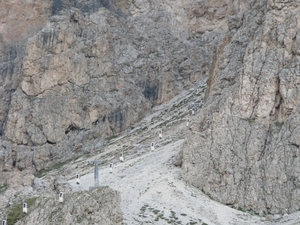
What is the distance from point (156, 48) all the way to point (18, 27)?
870 inches

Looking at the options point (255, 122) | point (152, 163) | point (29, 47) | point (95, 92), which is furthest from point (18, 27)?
point (255, 122)

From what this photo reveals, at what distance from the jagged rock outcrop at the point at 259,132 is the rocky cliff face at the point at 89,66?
121 feet

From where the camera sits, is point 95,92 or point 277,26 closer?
point 277,26

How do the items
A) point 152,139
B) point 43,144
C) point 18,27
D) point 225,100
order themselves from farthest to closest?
1. point 18,27
2. point 43,144
3. point 152,139
4. point 225,100

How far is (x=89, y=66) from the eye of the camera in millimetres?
83500

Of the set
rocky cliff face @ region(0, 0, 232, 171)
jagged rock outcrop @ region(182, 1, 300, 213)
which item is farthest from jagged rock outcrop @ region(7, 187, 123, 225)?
rocky cliff face @ region(0, 0, 232, 171)

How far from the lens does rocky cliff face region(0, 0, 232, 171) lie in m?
79.5

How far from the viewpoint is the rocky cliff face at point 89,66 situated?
79500mm

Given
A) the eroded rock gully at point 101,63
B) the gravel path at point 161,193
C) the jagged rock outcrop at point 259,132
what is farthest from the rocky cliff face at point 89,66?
the jagged rock outcrop at point 259,132

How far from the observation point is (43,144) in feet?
257

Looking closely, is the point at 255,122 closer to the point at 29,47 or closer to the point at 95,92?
the point at 95,92

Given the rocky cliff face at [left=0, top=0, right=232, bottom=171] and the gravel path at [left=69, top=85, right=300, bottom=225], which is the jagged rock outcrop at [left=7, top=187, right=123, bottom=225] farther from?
the rocky cliff face at [left=0, top=0, right=232, bottom=171]

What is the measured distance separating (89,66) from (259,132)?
4766cm

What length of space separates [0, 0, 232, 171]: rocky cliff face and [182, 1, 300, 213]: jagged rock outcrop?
36.9 m
